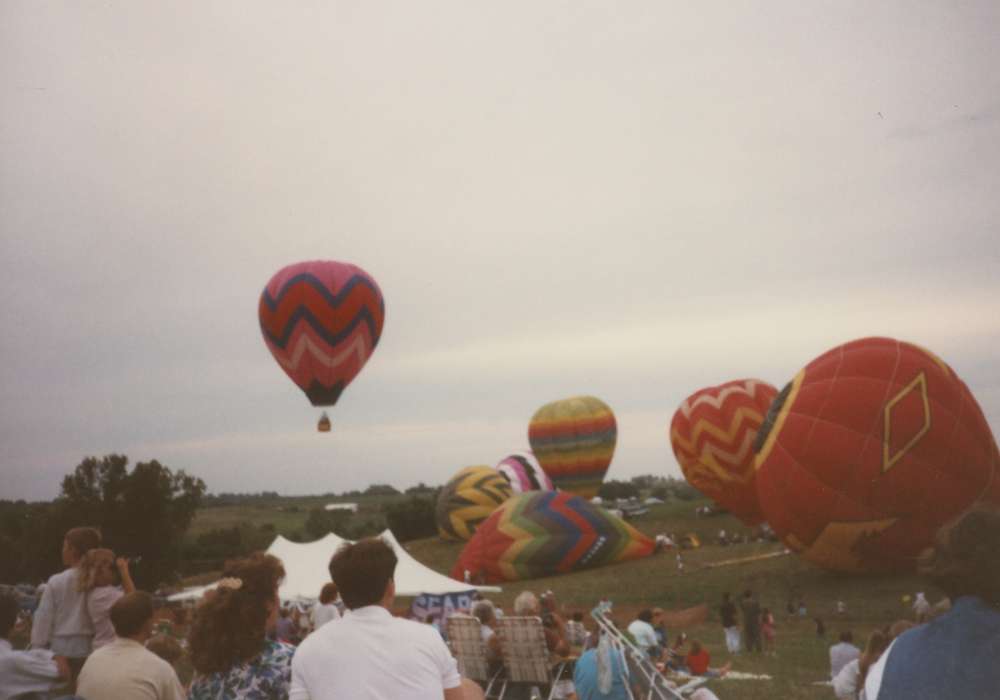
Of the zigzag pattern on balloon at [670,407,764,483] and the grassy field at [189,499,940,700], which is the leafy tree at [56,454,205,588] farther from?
the zigzag pattern on balloon at [670,407,764,483]

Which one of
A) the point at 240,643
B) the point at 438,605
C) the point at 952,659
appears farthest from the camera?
the point at 438,605

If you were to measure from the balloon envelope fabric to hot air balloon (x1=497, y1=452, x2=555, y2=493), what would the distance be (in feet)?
55.0

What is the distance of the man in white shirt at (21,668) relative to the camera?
333 cm

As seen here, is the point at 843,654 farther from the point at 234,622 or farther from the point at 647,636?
the point at 234,622

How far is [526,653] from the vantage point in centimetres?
638

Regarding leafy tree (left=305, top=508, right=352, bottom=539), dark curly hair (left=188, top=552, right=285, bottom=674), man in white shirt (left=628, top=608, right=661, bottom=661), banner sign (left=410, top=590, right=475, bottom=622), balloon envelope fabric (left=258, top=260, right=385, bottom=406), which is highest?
balloon envelope fabric (left=258, top=260, right=385, bottom=406)

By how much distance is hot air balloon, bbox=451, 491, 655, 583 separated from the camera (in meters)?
25.3

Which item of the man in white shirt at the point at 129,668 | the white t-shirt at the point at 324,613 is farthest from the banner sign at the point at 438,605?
the man in white shirt at the point at 129,668

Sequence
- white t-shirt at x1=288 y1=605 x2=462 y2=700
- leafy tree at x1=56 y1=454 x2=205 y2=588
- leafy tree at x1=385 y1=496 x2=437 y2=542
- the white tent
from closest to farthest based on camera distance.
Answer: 1. white t-shirt at x1=288 y1=605 x2=462 y2=700
2. the white tent
3. leafy tree at x1=56 y1=454 x2=205 y2=588
4. leafy tree at x1=385 y1=496 x2=437 y2=542

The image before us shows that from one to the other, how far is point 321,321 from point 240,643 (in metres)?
16.8

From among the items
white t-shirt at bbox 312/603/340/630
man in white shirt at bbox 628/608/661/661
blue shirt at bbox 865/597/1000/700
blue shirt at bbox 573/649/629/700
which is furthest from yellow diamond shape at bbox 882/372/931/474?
blue shirt at bbox 865/597/1000/700

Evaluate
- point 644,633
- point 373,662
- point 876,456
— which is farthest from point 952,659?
point 876,456

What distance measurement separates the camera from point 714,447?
89.5 feet

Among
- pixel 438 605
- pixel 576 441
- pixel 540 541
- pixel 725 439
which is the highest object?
pixel 576 441
